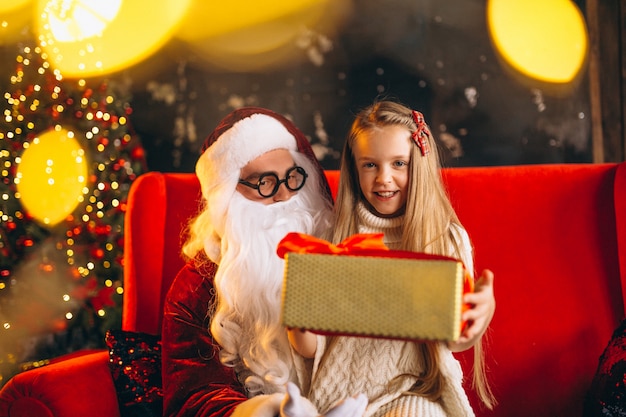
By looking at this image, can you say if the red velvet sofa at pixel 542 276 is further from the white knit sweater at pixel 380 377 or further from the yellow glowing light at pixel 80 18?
the yellow glowing light at pixel 80 18

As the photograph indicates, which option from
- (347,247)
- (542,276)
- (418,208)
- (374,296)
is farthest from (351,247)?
(542,276)

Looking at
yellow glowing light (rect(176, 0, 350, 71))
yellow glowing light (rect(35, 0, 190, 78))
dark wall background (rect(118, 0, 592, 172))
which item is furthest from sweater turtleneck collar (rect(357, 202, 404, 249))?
yellow glowing light (rect(35, 0, 190, 78))

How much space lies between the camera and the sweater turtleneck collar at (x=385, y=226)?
1.87m

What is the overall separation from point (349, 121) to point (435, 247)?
232 cm

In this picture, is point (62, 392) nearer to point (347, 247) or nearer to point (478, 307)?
point (347, 247)

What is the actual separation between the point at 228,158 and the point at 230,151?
23 mm

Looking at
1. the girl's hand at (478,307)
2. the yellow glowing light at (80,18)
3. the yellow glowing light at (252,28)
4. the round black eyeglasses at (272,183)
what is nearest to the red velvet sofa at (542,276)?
the round black eyeglasses at (272,183)

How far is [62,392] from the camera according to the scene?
1.84 m

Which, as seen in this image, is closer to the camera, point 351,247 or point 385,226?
point 351,247

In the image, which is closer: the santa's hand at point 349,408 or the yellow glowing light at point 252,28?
the santa's hand at point 349,408

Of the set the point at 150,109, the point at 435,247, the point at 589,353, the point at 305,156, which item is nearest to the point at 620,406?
the point at 589,353

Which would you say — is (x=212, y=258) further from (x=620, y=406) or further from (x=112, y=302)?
(x=112, y=302)

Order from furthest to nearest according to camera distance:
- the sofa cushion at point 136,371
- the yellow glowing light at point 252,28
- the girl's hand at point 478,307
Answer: the yellow glowing light at point 252,28 < the sofa cushion at point 136,371 < the girl's hand at point 478,307

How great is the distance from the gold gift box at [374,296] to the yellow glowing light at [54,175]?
123 inches
